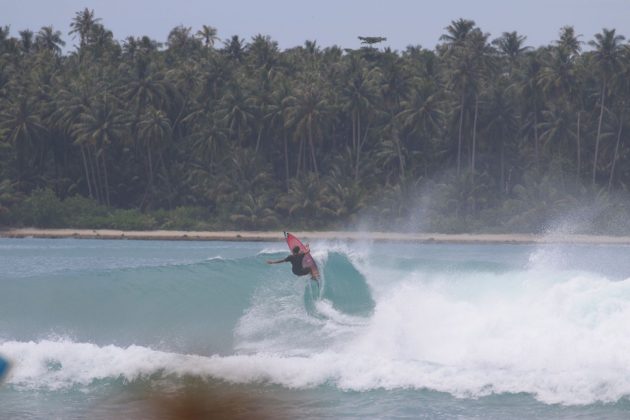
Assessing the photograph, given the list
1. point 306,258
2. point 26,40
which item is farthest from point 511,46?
point 306,258

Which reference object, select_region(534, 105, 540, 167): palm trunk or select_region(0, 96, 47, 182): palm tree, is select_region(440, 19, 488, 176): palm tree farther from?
select_region(0, 96, 47, 182): palm tree

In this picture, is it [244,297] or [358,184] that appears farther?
[358,184]

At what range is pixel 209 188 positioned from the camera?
72.2 metres

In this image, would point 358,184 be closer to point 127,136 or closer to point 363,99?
point 363,99

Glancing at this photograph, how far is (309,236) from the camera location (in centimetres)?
6506

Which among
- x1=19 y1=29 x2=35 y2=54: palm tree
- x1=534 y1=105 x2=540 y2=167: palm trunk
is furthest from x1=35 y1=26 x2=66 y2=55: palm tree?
x1=534 y1=105 x2=540 y2=167: palm trunk

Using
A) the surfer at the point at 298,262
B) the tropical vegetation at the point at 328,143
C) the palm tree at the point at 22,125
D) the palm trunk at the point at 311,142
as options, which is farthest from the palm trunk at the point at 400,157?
the surfer at the point at 298,262

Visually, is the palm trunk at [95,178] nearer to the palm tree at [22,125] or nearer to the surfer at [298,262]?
the palm tree at [22,125]

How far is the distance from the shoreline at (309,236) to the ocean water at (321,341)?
1536 inches

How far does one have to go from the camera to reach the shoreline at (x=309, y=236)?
63656 mm

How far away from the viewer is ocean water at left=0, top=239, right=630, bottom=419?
14.6 meters

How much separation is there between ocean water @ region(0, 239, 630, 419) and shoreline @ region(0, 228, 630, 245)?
39022mm

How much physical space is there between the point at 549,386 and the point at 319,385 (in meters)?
3.29

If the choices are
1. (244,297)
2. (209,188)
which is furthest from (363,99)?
(244,297)
